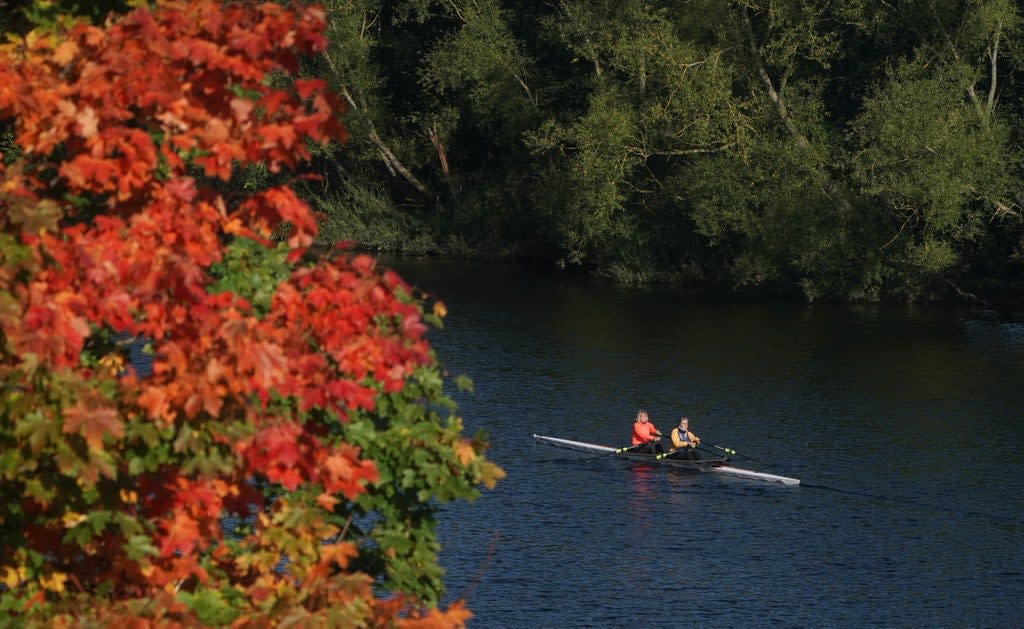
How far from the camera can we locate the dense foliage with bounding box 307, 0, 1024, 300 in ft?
211

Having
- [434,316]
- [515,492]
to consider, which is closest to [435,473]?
[434,316]

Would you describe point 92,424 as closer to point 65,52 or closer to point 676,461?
point 65,52

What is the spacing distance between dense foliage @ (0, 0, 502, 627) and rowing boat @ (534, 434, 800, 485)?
30.6 meters

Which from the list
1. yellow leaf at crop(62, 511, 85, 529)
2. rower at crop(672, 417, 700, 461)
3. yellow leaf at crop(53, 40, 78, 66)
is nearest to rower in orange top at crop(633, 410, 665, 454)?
rower at crop(672, 417, 700, 461)

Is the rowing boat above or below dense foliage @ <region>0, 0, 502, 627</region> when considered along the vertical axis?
below

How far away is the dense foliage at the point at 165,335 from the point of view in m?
9.05

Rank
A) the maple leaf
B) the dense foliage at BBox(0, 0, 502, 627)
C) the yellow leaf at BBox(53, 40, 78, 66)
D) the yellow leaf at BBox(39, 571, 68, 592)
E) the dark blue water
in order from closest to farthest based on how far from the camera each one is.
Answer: the maple leaf
the dense foliage at BBox(0, 0, 502, 627)
the yellow leaf at BBox(53, 40, 78, 66)
the yellow leaf at BBox(39, 571, 68, 592)
the dark blue water

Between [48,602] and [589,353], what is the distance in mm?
48582

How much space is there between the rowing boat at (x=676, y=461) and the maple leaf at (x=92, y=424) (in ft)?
106

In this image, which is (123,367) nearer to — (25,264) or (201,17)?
(25,264)

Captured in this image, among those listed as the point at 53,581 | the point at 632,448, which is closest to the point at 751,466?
the point at 632,448

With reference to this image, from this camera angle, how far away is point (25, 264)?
359 inches

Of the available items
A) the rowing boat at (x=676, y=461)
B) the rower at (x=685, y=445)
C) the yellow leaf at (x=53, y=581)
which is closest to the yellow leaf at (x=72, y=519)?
the yellow leaf at (x=53, y=581)

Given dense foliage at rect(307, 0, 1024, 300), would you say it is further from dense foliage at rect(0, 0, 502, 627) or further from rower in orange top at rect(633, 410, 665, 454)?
dense foliage at rect(0, 0, 502, 627)
